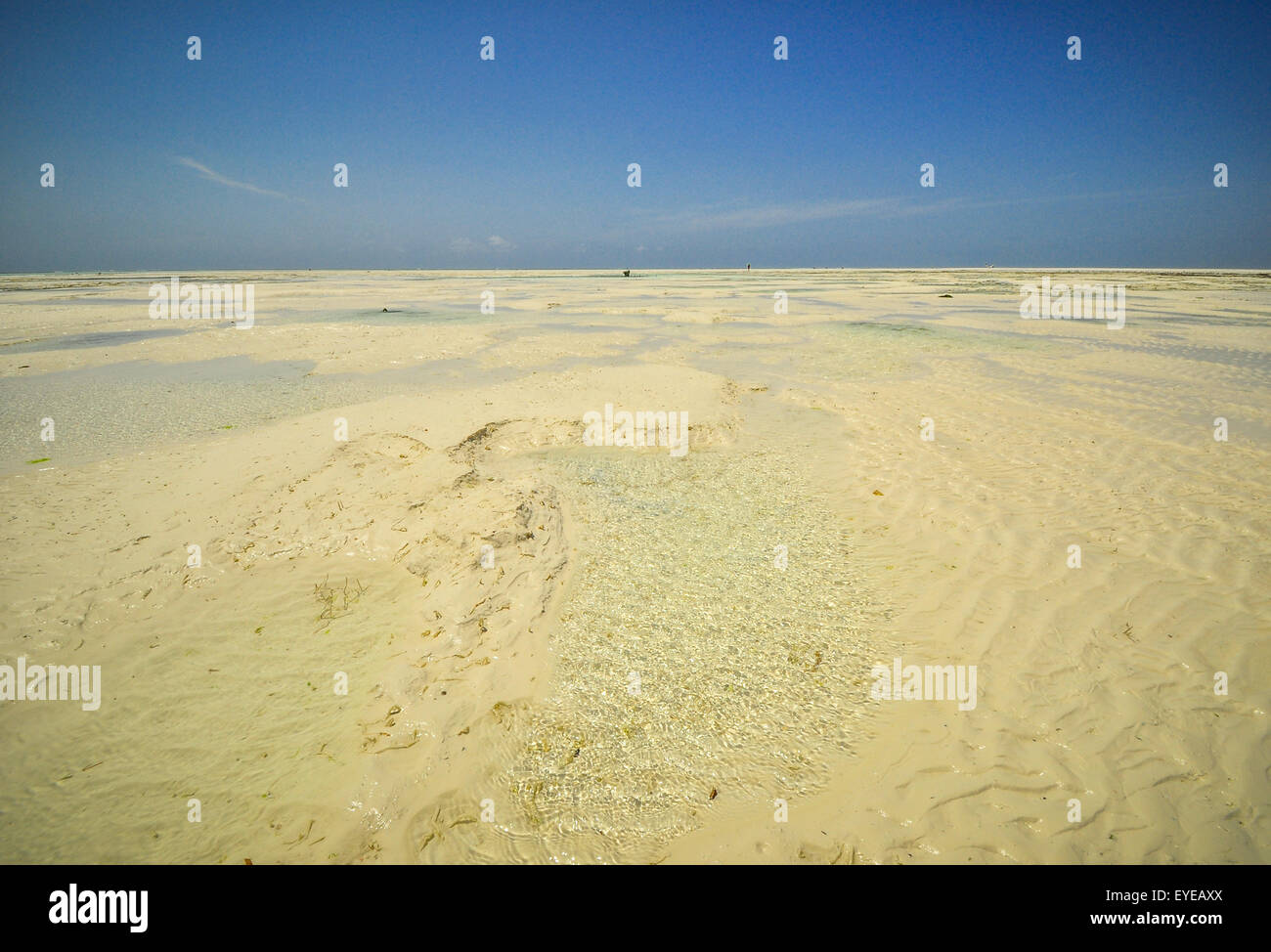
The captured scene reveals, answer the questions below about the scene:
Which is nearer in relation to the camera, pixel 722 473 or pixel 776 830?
pixel 776 830

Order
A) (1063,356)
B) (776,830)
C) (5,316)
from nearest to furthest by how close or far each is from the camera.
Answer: (776,830)
(1063,356)
(5,316)

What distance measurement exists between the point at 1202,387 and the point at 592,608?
1590cm

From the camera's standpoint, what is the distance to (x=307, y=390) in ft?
40.2

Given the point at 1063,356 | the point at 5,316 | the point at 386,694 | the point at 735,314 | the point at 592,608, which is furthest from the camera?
the point at 735,314

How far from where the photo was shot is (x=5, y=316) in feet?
89.4

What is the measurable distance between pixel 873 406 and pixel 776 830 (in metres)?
10.1

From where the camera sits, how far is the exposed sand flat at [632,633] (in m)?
3.07

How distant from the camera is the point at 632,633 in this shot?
452 centimetres

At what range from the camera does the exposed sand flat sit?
3070 millimetres
